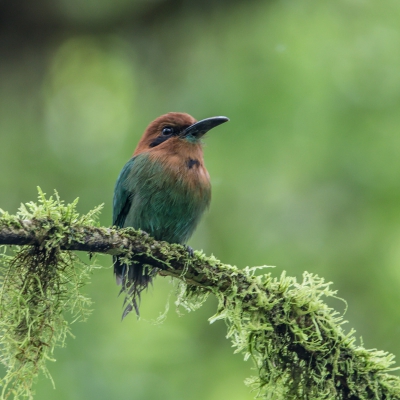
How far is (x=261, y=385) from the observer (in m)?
2.52

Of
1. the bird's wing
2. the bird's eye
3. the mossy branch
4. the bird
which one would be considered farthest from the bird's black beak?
the mossy branch

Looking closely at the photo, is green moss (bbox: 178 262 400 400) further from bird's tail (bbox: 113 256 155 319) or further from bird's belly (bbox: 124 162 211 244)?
bird's belly (bbox: 124 162 211 244)

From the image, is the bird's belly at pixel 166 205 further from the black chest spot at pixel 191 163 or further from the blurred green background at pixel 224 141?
the blurred green background at pixel 224 141

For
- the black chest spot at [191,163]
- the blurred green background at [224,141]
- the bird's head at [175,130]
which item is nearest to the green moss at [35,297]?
the black chest spot at [191,163]

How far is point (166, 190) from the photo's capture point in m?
3.81

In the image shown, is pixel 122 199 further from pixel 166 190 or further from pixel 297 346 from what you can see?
pixel 297 346

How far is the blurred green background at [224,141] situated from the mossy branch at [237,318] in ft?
6.55

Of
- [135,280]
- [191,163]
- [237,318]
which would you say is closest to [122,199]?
[191,163]

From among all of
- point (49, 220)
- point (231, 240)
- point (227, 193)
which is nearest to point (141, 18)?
point (227, 193)

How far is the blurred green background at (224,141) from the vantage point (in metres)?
4.83

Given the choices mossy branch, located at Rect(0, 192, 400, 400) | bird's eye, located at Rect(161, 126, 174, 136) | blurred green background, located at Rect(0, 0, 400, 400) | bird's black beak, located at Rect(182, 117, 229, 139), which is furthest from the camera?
blurred green background, located at Rect(0, 0, 400, 400)

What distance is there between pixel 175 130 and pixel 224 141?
3.99ft

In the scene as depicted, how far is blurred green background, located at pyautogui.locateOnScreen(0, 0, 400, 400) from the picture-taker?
483 cm

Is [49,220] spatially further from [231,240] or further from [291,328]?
[231,240]
